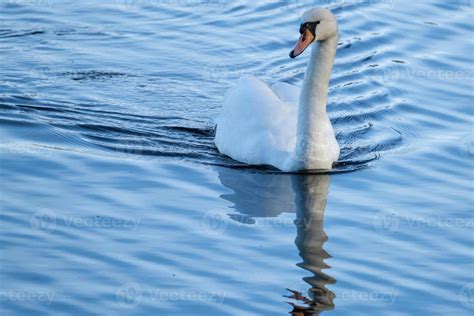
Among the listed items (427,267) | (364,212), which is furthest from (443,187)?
(427,267)

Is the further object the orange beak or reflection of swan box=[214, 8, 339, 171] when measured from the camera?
reflection of swan box=[214, 8, 339, 171]

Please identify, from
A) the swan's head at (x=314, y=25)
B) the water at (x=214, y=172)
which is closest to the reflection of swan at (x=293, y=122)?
the swan's head at (x=314, y=25)

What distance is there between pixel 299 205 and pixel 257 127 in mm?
1305

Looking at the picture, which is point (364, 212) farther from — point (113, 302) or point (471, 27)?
point (471, 27)

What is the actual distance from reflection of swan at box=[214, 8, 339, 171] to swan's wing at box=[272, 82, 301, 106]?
29 centimetres

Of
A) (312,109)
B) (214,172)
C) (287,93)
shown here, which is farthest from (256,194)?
(287,93)

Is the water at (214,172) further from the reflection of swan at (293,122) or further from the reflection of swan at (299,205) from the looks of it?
the reflection of swan at (293,122)

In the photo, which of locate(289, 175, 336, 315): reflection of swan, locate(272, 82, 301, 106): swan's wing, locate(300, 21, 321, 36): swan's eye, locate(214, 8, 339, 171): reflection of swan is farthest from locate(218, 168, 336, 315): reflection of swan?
locate(300, 21, 321, 36): swan's eye

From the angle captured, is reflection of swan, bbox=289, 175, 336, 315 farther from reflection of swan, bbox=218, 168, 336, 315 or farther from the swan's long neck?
the swan's long neck

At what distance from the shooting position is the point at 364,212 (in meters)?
11.4

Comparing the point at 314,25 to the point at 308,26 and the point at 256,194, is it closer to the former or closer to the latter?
the point at 308,26

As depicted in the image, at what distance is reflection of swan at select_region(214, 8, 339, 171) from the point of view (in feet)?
40.2

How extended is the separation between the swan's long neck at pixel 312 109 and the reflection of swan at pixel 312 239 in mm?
260

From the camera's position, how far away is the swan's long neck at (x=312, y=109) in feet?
40.6
